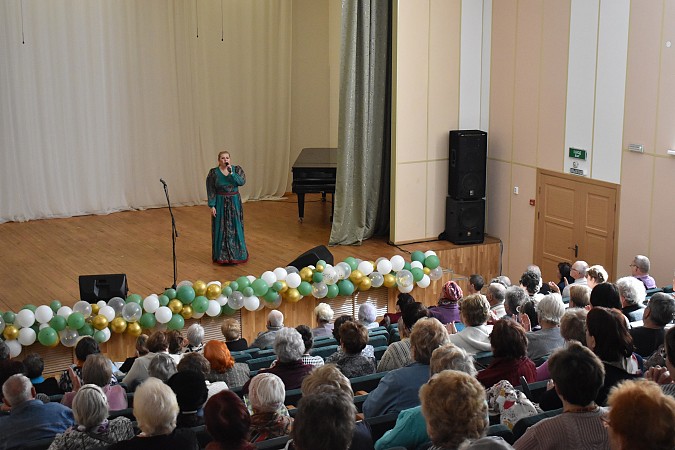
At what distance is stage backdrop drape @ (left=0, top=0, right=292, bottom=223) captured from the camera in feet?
41.7

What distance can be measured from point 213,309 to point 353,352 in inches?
146

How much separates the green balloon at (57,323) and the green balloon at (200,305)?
126 centimetres

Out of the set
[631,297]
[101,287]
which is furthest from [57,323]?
[631,297]

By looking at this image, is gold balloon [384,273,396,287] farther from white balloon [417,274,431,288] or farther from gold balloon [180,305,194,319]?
gold balloon [180,305,194,319]

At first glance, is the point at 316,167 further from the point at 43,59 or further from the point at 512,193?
the point at 43,59

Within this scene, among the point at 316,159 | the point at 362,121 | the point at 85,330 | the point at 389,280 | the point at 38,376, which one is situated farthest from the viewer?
the point at 316,159

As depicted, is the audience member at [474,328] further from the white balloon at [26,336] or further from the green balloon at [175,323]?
the white balloon at [26,336]

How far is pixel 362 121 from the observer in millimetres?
11484

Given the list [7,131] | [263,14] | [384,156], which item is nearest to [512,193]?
[384,156]

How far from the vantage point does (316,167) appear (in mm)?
12492

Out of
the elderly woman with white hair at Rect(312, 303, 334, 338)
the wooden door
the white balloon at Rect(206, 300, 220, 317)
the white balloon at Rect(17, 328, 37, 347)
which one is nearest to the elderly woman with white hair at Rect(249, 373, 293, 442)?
the elderly woman with white hair at Rect(312, 303, 334, 338)

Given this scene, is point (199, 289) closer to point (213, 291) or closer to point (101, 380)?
point (213, 291)

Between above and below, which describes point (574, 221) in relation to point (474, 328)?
below

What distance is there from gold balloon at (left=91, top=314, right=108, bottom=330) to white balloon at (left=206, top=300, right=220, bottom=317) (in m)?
1.04
